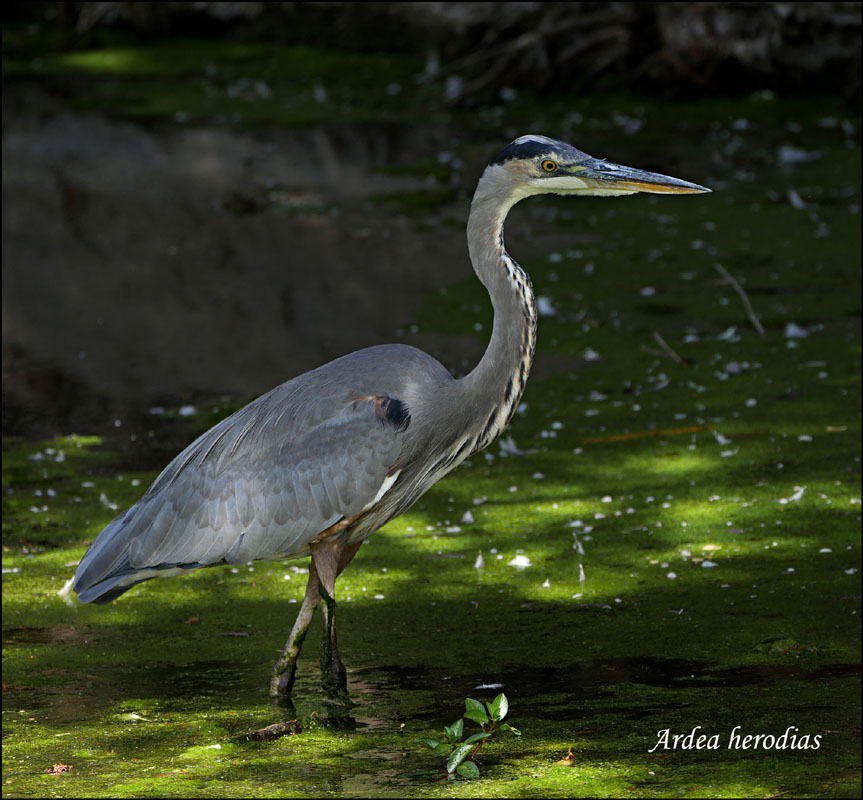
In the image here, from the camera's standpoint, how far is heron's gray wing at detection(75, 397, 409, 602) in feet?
14.5

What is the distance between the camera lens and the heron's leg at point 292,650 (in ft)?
14.8

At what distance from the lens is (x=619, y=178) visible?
4.23 metres

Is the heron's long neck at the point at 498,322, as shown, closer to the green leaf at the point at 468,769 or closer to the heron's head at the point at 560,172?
the heron's head at the point at 560,172

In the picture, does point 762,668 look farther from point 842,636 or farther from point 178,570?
point 178,570

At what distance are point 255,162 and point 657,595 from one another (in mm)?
10864

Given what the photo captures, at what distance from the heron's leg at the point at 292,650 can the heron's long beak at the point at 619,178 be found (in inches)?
61.9

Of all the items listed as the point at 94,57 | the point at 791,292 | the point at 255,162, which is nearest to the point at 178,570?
the point at 791,292

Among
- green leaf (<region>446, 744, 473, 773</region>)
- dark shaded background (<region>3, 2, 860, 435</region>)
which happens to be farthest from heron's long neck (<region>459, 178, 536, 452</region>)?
dark shaded background (<region>3, 2, 860, 435</region>)

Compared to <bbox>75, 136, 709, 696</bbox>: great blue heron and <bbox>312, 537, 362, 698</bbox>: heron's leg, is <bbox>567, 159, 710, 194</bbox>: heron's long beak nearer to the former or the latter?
<bbox>75, 136, 709, 696</bbox>: great blue heron

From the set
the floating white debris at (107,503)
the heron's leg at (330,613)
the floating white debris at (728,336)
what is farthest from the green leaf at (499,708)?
the floating white debris at (728,336)

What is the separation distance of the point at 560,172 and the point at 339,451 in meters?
1.12

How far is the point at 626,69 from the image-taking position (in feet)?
55.9

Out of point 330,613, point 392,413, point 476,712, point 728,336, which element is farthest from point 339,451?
point 728,336

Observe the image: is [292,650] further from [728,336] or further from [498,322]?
[728,336]
